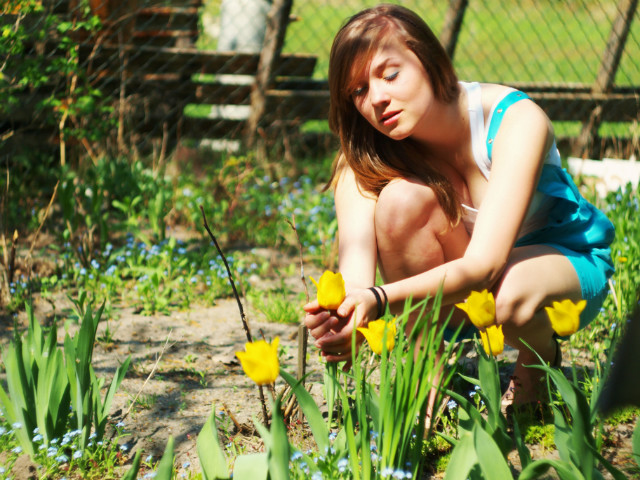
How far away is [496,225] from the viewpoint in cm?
173

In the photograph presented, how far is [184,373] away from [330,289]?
3.54ft

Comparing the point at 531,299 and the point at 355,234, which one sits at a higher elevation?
the point at 355,234

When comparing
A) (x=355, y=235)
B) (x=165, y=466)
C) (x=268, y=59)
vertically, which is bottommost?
(x=165, y=466)

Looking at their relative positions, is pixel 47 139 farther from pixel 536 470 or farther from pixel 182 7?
pixel 536 470

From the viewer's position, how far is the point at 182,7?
14.6 feet

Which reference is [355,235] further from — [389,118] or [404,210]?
[389,118]

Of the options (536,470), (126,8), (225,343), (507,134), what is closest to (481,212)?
(507,134)

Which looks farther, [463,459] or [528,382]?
[528,382]

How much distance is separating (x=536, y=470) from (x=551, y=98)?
401cm

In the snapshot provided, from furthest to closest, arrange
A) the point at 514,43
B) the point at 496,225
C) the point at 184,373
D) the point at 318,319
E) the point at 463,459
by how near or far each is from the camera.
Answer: the point at 514,43 < the point at 184,373 < the point at 496,225 < the point at 318,319 < the point at 463,459

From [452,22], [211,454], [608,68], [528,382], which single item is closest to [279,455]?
[211,454]

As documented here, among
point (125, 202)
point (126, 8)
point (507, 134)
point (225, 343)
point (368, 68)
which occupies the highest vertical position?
point (126, 8)

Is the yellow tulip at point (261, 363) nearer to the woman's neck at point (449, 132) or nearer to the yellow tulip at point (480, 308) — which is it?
the yellow tulip at point (480, 308)

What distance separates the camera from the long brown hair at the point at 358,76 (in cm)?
186
